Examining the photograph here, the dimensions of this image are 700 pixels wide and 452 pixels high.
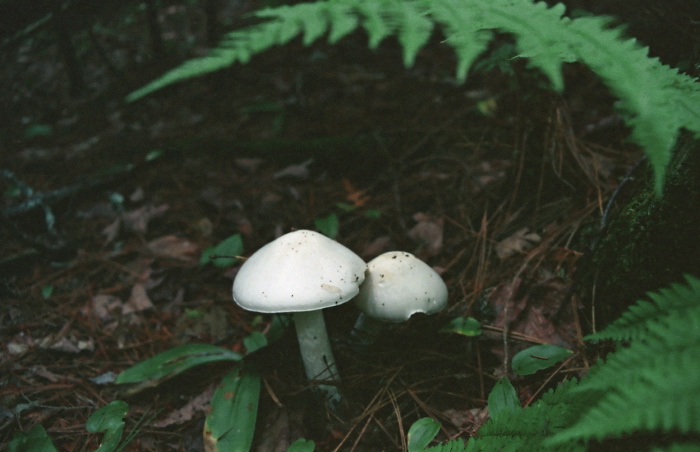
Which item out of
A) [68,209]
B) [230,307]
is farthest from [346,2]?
[68,209]

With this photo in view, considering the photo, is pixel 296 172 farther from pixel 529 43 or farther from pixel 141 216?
pixel 529 43

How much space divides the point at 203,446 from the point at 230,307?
0.94m

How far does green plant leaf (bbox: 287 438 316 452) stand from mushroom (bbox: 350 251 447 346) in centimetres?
60

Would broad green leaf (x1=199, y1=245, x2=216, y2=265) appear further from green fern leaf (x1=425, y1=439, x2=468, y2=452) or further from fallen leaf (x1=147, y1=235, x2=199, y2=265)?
green fern leaf (x1=425, y1=439, x2=468, y2=452)

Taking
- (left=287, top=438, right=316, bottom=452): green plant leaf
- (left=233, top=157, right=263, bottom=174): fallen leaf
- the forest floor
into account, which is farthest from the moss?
(left=233, top=157, right=263, bottom=174): fallen leaf

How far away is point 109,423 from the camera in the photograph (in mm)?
1999

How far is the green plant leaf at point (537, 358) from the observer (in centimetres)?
181

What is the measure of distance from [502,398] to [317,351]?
87cm

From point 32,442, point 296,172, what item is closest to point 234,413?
point 32,442

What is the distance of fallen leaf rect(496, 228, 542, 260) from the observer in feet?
8.18

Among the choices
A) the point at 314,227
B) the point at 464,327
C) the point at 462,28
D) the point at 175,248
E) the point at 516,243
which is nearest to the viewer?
the point at 462,28

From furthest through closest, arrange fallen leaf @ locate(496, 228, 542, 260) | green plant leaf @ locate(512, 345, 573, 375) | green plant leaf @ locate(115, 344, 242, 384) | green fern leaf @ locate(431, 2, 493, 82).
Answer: fallen leaf @ locate(496, 228, 542, 260)
green plant leaf @ locate(115, 344, 242, 384)
green plant leaf @ locate(512, 345, 573, 375)
green fern leaf @ locate(431, 2, 493, 82)

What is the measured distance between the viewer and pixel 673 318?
0.90 meters

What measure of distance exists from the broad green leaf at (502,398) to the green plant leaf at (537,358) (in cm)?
11
